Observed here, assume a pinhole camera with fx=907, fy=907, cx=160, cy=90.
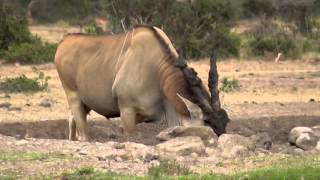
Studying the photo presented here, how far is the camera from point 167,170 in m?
10.2

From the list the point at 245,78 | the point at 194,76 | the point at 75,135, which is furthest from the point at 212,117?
the point at 245,78

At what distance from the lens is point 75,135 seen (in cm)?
1612

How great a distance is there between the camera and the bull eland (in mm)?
13906

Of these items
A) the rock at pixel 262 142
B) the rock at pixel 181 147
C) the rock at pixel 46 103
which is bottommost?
the rock at pixel 181 147

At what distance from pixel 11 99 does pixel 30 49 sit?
8.86m

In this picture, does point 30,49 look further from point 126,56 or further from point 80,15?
point 80,15

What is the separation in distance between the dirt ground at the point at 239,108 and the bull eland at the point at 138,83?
1.50 feet

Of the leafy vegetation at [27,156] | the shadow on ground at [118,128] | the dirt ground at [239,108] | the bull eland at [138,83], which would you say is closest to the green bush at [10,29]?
the dirt ground at [239,108]

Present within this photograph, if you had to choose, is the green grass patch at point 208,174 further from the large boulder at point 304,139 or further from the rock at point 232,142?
the large boulder at point 304,139

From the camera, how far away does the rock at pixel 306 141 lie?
521 inches

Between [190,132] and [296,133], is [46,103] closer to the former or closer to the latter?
[190,132]

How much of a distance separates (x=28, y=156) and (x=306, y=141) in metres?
4.35

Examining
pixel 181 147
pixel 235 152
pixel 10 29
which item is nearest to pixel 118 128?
pixel 181 147

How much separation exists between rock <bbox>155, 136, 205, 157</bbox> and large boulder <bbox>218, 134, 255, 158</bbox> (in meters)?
0.30
